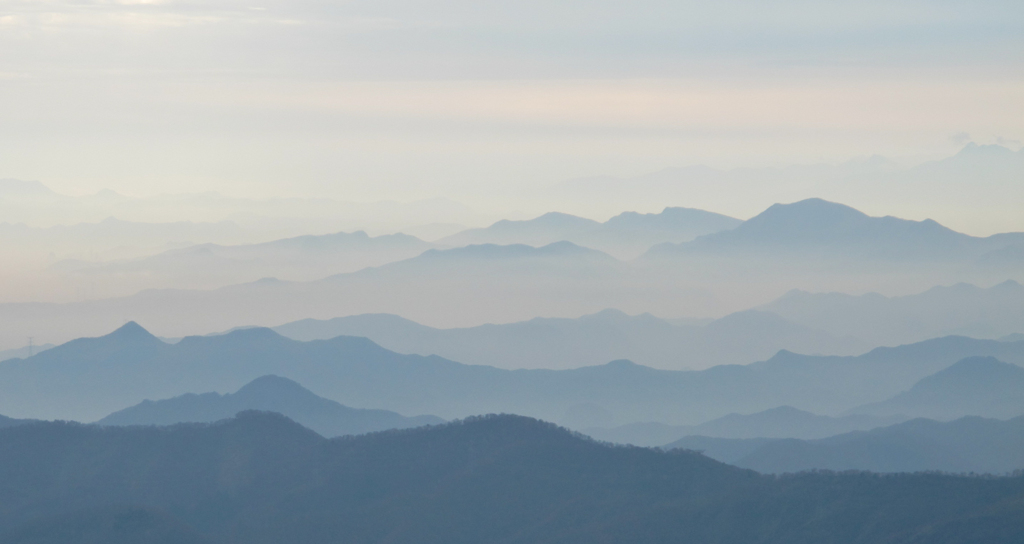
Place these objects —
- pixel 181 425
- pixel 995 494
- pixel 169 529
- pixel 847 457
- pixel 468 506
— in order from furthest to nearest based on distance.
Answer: pixel 847 457 < pixel 181 425 < pixel 468 506 < pixel 169 529 < pixel 995 494

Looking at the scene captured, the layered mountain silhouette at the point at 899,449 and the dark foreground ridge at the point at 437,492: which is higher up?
the dark foreground ridge at the point at 437,492

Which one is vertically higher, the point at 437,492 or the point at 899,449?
the point at 437,492

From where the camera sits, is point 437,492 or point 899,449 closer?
point 437,492

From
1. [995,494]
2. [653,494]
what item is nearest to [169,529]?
[653,494]

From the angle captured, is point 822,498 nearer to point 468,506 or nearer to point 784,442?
point 468,506

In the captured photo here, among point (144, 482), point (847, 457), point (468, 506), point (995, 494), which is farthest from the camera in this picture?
point (847, 457)
